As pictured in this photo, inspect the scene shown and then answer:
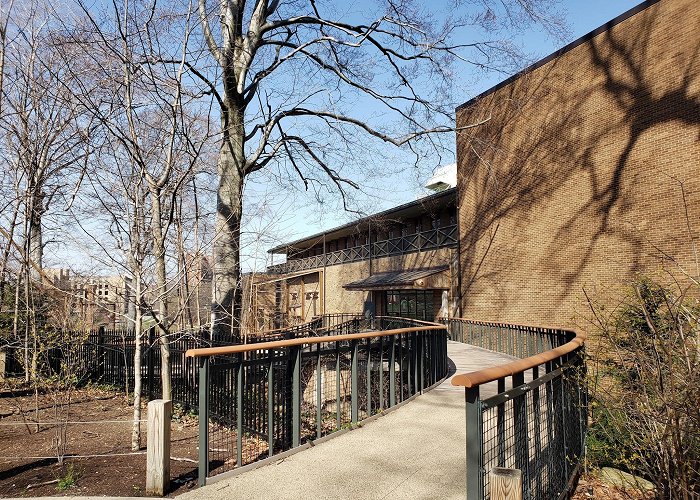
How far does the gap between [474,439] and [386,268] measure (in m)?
23.2

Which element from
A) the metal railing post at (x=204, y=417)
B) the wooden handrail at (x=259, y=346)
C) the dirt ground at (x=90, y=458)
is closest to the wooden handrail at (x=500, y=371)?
the dirt ground at (x=90, y=458)

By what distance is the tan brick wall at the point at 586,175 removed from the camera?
12.9 m

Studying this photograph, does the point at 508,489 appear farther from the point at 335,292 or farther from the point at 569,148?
the point at 335,292

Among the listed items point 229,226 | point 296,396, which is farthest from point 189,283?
point 296,396

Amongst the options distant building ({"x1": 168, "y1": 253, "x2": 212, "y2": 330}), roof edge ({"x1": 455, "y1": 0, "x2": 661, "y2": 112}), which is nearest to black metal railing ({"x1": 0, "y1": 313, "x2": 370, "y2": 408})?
distant building ({"x1": 168, "y1": 253, "x2": 212, "y2": 330})

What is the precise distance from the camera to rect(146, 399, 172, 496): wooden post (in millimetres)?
4246

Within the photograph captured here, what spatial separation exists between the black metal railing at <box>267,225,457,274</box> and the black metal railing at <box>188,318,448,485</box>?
35.7 ft

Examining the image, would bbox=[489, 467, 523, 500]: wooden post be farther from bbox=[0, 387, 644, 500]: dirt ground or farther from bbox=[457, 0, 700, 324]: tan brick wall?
bbox=[457, 0, 700, 324]: tan brick wall

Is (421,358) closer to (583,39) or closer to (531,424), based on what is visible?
(531,424)

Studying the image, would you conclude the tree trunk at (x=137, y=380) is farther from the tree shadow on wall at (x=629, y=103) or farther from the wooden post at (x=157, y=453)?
the tree shadow on wall at (x=629, y=103)

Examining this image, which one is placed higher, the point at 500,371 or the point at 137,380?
the point at 500,371

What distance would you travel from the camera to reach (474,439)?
9.34ft

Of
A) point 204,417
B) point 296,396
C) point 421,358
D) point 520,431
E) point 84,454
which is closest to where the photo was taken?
point 520,431

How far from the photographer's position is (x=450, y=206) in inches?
913
